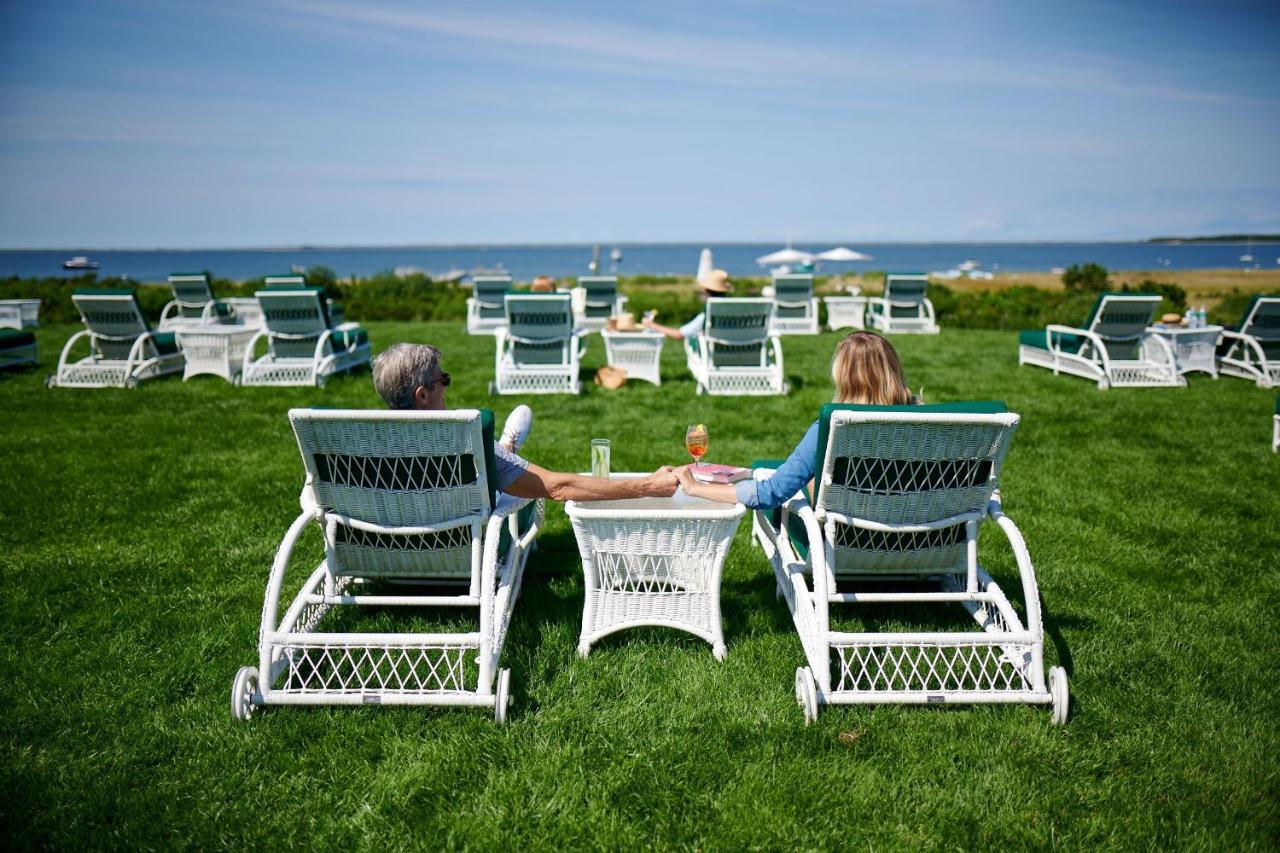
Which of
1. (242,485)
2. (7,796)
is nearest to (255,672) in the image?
(7,796)

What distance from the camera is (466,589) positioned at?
3758 mm

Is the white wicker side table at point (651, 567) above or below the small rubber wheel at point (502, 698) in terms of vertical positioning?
above

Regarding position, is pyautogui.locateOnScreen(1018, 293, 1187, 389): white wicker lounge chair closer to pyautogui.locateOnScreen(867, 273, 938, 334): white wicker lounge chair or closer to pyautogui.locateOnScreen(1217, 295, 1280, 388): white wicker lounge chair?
pyautogui.locateOnScreen(1217, 295, 1280, 388): white wicker lounge chair

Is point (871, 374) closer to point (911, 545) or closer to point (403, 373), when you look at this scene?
point (911, 545)

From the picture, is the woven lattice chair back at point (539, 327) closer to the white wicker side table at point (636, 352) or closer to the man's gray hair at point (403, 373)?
the white wicker side table at point (636, 352)

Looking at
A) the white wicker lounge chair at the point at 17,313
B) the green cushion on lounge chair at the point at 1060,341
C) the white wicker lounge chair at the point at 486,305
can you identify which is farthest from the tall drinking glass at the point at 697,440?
the white wicker lounge chair at the point at 17,313

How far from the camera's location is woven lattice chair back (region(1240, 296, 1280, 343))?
9.39 m

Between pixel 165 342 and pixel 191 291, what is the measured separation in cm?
494

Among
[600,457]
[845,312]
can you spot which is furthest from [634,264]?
[600,457]

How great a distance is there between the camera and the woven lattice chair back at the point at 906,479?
2.66 meters

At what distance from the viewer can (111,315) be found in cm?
940

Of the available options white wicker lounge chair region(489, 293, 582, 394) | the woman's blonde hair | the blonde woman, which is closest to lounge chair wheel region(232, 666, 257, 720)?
the blonde woman

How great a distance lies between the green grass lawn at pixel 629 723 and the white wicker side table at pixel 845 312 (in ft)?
36.9

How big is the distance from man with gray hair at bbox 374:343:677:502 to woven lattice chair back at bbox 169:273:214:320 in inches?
505
